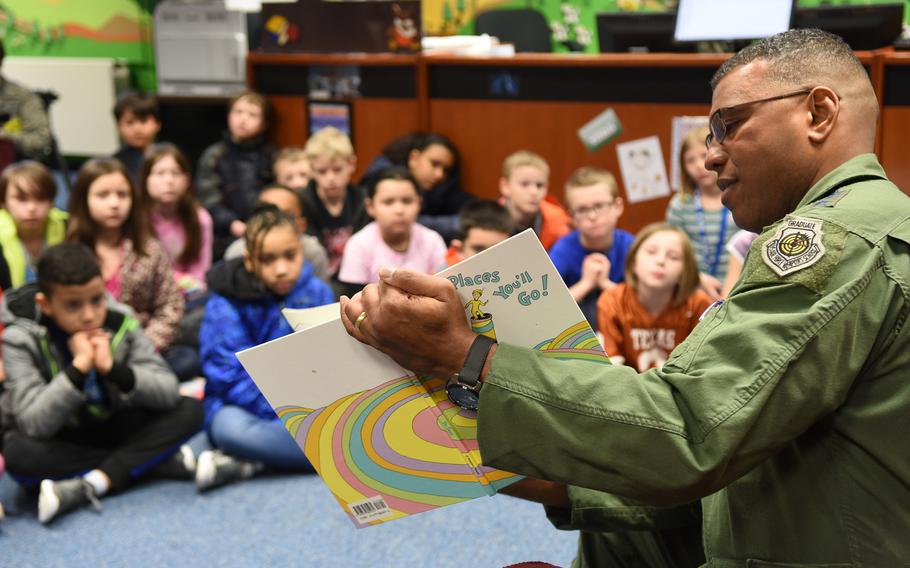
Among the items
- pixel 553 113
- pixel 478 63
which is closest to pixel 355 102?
pixel 478 63

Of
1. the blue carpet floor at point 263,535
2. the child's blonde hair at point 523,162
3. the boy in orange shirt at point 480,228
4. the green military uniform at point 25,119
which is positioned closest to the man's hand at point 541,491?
the blue carpet floor at point 263,535

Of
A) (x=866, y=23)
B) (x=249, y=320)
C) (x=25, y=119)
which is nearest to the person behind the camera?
(x=249, y=320)

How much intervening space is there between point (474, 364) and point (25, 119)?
5391 millimetres

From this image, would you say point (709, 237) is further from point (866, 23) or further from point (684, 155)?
point (866, 23)

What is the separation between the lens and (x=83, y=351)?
2.85m

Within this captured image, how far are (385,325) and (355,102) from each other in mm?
3871

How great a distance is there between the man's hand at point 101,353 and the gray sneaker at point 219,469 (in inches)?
14.4

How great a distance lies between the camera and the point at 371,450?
4.58 feet

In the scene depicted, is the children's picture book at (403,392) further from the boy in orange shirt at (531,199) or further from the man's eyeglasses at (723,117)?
the boy in orange shirt at (531,199)

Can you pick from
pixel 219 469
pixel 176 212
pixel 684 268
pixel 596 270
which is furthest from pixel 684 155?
pixel 176 212

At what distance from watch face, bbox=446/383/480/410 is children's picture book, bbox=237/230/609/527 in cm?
1

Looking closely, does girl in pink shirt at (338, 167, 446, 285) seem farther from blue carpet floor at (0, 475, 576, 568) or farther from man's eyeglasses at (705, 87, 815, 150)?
man's eyeglasses at (705, 87, 815, 150)

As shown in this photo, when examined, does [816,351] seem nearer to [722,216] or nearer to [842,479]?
[842,479]

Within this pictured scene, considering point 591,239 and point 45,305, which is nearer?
point 45,305
